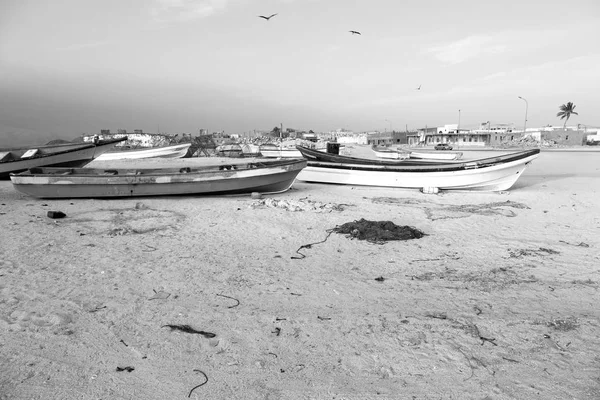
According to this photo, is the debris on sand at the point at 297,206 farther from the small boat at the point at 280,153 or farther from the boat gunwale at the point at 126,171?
the small boat at the point at 280,153

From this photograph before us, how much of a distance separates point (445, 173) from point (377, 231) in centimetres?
783

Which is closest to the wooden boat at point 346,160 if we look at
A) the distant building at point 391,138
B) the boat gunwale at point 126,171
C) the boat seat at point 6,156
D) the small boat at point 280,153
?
the boat gunwale at point 126,171

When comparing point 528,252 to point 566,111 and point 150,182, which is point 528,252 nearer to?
point 150,182

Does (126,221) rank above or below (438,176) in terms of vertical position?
below

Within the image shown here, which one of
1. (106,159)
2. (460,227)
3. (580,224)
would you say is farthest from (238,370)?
(106,159)

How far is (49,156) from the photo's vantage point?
13.7m

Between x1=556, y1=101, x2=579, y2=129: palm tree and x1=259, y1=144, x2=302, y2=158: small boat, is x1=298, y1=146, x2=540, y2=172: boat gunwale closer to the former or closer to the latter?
x1=259, y1=144, x2=302, y2=158: small boat

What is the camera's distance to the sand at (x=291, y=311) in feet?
9.57

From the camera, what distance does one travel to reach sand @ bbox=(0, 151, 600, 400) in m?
2.92

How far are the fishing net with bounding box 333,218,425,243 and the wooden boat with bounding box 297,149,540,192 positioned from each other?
6867 millimetres

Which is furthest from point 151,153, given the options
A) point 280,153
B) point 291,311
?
point 291,311

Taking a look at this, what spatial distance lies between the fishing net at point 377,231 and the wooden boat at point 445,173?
6.87m

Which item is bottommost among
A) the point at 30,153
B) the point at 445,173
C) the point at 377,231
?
the point at 377,231

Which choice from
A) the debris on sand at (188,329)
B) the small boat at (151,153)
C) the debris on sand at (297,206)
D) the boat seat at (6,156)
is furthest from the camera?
the small boat at (151,153)
